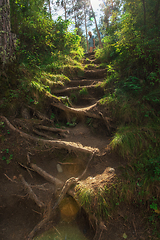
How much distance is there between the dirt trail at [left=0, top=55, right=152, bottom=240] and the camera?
2893 mm

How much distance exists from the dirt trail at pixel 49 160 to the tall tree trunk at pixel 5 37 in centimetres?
186

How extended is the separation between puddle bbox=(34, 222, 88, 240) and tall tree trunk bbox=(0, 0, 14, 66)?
4.61 metres

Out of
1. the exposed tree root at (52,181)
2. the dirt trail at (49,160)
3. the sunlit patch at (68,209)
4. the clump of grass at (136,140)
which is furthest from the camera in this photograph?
the clump of grass at (136,140)

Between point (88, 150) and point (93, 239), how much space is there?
1864 mm

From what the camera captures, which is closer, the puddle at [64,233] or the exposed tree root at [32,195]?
the puddle at [64,233]

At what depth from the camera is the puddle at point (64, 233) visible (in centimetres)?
278

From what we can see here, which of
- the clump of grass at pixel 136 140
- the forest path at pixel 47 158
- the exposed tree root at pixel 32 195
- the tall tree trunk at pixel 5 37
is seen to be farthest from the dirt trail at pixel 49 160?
the tall tree trunk at pixel 5 37

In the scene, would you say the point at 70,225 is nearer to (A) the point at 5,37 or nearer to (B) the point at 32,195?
(B) the point at 32,195

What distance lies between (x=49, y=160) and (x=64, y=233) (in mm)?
1691

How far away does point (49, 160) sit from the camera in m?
3.89

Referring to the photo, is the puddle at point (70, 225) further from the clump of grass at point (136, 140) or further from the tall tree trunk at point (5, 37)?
the tall tree trunk at point (5, 37)

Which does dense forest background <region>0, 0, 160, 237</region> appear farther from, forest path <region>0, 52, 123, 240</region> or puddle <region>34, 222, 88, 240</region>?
puddle <region>34, 222, 88, 240</region>

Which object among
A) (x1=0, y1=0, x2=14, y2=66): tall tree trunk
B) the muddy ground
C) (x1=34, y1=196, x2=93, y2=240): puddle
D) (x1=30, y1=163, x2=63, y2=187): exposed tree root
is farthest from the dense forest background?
(x1=30, y1=163, x2=63, y2=187): exposed tree root

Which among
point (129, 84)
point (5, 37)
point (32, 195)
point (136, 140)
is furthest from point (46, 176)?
point (5, 37)
